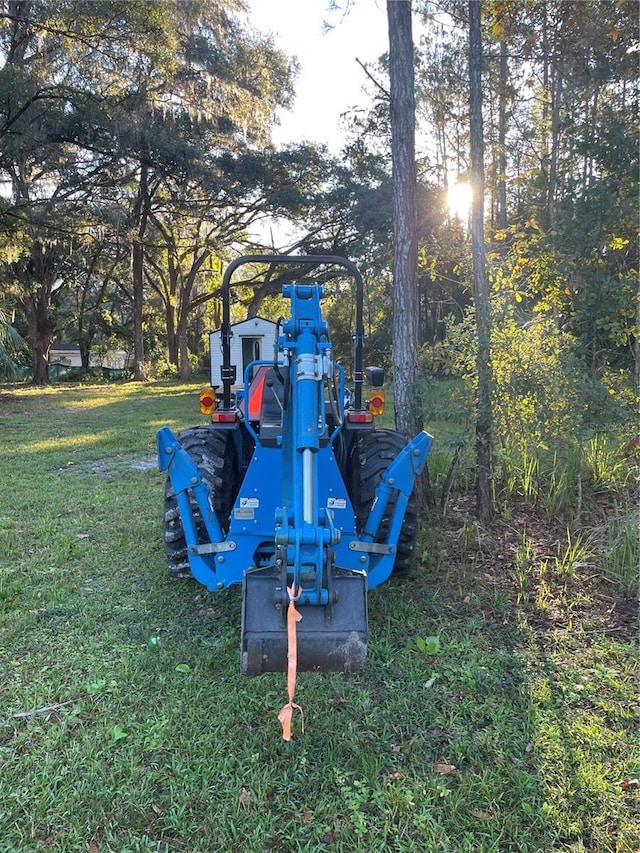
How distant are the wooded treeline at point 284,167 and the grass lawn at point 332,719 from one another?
7.44 feet

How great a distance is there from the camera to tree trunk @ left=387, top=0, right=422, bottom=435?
186 inches

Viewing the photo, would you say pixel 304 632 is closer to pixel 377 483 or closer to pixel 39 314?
pixel 377 483

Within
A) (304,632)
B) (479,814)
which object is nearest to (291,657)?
(304,632)

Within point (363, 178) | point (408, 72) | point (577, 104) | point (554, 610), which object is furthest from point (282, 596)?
point (363, 178)

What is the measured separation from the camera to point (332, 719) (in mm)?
2523

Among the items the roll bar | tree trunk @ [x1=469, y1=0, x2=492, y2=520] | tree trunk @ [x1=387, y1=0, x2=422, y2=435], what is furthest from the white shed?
the roll bar

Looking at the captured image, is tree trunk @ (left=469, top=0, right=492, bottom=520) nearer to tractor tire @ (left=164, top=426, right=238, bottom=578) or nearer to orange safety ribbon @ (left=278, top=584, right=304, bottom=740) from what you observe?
tractor tire @ (left=164, top=426, right=238, bottom=578)

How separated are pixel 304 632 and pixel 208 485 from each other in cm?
153

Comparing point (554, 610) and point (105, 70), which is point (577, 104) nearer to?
point (554, 610)

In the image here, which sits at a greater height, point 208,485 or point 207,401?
point 207,401

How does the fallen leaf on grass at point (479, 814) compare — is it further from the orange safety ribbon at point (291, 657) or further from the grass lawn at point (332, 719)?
the orange safety ribbon at point (291, 657)

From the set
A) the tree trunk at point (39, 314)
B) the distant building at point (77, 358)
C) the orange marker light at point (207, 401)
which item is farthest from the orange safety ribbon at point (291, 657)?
the distant building at point (77, 358)

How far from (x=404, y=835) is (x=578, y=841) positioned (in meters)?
0.58

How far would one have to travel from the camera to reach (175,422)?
38.8 ft
